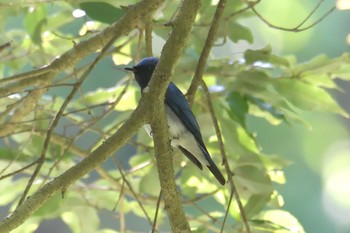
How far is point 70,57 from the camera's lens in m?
1.51

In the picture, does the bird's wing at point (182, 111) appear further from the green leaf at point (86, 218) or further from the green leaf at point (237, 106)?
the green leaf at point (86, 218)

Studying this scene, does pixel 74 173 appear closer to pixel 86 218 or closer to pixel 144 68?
pixel 144 68

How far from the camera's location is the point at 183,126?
181 cm

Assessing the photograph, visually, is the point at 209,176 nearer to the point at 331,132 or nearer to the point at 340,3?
the point at 340,3

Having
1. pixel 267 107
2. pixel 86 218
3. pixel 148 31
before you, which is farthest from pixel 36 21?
pixel 267 107

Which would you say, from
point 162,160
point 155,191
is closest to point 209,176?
point 155,191

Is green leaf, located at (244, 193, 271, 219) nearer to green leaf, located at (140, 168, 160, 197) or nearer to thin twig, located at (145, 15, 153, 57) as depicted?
green leaf, located at (140, 168, 160, 197)

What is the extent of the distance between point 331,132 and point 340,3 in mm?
2522

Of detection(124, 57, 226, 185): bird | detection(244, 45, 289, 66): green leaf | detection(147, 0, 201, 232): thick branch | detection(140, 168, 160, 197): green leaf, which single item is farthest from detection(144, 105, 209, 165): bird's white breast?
detection(147, 0, 201, 232): thick branch

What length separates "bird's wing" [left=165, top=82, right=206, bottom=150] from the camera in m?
1.74

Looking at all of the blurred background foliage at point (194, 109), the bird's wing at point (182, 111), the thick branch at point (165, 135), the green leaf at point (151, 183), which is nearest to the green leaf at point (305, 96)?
the blurred background foliage at point (194, 109)

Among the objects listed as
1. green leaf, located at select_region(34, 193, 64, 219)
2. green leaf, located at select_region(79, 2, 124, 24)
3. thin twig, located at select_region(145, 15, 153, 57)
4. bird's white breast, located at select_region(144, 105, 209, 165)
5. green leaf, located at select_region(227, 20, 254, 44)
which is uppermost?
green leaf, located at select_region(227, 20, 254, 44)

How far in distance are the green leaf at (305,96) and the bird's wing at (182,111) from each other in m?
0.22

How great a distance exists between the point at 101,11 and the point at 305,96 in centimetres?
52
